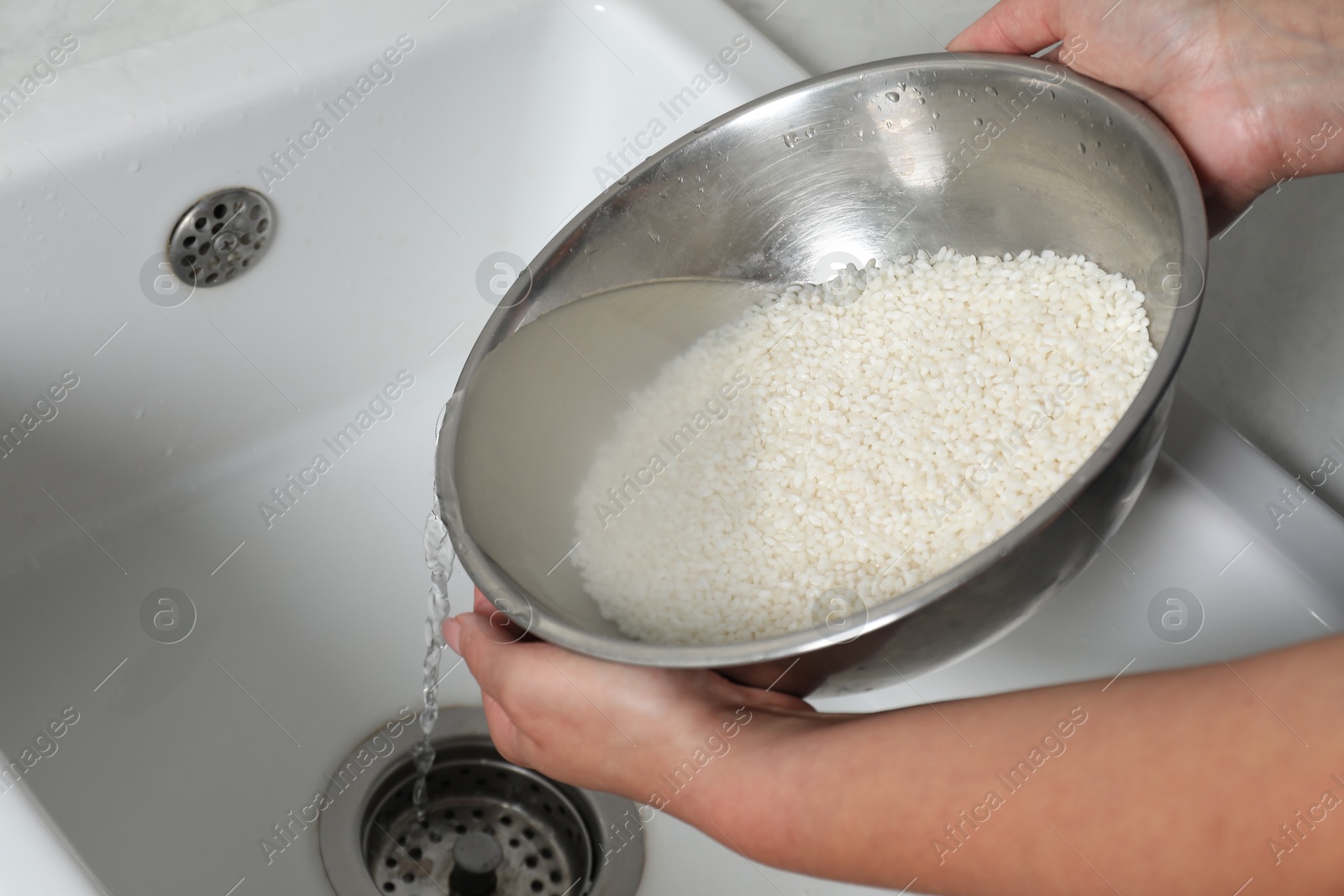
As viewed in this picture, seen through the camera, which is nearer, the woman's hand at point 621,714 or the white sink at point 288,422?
the woman's hand at point 621,714

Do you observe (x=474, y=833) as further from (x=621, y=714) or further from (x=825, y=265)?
(x=825, y=265)

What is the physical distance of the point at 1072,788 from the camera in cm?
35

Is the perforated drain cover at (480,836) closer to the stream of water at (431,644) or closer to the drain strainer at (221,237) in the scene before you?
the stream of water at (431,644)

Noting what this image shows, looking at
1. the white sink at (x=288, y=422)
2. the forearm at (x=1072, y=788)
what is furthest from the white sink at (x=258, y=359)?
the forearm at (x=1072, y=788)

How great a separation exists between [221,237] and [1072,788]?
0.51m

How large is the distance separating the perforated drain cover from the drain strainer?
1.03 feet

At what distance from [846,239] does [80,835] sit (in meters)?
0.50

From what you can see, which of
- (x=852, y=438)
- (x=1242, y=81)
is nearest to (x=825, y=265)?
(x=852, y=438)

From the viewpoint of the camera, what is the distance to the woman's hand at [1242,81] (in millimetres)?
526

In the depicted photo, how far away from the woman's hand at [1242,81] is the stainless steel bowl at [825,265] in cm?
6

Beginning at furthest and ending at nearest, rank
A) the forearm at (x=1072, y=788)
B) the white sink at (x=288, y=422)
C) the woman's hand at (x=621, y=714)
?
1. the white sink at (x=288, y=422)
2. the woman's hand at (x=621, y=714)
3. the forearm at (x=1072, y=788)

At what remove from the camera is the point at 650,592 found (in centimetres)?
53

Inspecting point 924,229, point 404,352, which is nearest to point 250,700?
point 404,352

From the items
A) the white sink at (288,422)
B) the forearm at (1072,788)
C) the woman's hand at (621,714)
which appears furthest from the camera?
the white sink at (288,422)
